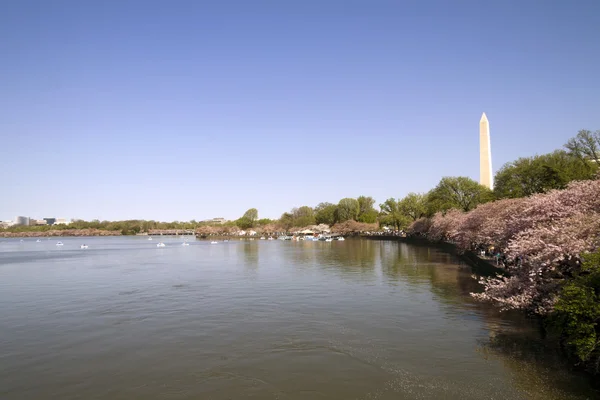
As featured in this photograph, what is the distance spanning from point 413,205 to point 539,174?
62.7m

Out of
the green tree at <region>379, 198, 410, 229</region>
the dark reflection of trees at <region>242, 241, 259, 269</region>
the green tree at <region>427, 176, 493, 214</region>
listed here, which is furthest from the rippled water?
the green tree at <region>379, 198, 410, 229</region>

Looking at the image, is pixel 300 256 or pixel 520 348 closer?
pixel 520 348

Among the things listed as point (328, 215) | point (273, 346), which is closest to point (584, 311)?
point (273, 346)

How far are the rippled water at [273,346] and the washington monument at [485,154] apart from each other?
53.5 m

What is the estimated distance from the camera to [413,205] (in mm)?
106312

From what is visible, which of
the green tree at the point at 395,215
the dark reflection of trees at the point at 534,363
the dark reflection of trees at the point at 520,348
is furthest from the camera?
the green tree at the point at 395,215

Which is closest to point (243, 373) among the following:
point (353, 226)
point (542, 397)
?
point (542, 397)

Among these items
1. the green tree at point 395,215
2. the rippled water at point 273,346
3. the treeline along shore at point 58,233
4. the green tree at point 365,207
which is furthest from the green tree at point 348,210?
the treeline along shore at point 58,233

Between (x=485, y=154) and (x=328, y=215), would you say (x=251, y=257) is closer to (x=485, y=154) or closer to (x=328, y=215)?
(x=485, y=154)

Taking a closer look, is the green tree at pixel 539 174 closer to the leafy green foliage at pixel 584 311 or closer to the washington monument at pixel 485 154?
the washington monument at pixel 485 154

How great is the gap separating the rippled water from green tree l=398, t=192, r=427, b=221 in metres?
78.8

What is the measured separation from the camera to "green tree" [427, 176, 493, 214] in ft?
228

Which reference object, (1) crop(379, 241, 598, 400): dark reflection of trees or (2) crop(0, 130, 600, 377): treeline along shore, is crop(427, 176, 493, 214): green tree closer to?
(2) crop(0, 130, 600, 377): treeline along shore

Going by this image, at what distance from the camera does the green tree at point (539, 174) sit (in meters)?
37.7
